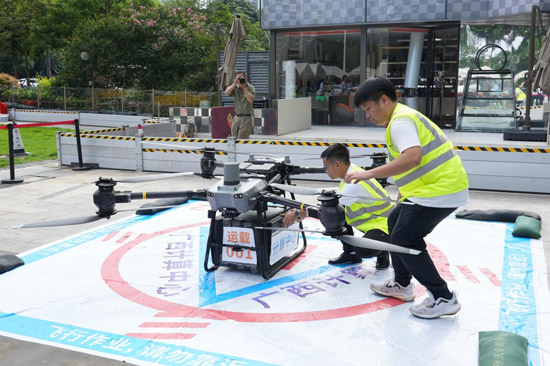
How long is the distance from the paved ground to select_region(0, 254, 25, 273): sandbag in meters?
0.54

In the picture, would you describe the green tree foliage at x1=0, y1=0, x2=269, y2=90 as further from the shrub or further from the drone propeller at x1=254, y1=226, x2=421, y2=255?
the drone propeller at x1=254, y1=226, x2=421, y2=255

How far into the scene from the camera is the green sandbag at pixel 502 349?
3693 millimetres

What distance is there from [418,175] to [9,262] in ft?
14.1

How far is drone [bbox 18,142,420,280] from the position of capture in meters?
4.59

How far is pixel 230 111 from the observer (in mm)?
15523

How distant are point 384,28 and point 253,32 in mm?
32959

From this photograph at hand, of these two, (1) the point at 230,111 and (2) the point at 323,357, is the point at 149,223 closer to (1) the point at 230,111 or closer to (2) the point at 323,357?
(2) the point at 323,357

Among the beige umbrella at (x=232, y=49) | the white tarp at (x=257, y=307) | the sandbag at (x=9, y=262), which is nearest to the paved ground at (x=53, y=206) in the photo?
the white tarp at (x=257, y=307)

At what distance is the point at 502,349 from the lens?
382cm

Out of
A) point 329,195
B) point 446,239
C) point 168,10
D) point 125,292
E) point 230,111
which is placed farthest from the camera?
point 168,10

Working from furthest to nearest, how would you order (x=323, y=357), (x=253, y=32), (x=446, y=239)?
1. (x=253, y=32)
2. (x=446, y=239)
3. (x=323, y=357)

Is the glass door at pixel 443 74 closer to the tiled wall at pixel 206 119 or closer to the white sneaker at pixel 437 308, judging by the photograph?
the tiled wall at pixel 206 119

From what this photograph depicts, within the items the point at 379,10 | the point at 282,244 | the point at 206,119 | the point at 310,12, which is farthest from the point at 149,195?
the point at 310,12

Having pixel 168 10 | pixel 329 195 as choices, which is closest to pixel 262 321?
pixel 329 195
